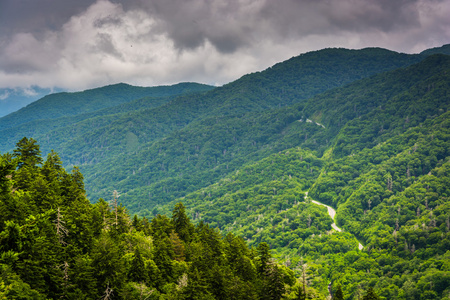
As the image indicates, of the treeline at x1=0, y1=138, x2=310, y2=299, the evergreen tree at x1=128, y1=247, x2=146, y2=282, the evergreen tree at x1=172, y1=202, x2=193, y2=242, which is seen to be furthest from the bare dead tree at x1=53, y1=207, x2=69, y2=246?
the evergreen tree at x1=172, y1=202, x2=193, y2=242

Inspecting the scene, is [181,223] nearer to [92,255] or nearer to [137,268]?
[137,268]

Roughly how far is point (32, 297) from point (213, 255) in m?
39.6

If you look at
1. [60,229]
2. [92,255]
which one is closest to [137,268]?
[92,255]

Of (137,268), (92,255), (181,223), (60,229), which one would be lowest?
(181,223)

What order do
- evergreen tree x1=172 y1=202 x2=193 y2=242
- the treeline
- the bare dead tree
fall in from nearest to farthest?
1. the treeline
2. the bare dead tree
3. evergreen tree x1=172 y1=202 x2=193 y2=242

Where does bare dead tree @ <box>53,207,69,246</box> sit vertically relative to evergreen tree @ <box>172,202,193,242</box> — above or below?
above

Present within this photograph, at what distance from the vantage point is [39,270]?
1896 inches

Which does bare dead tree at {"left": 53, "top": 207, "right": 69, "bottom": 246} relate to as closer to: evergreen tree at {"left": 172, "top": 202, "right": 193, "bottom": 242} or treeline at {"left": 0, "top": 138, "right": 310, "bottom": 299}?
treeline at {"left": 0, "top": 138, "right": 310, "bottom": 299}

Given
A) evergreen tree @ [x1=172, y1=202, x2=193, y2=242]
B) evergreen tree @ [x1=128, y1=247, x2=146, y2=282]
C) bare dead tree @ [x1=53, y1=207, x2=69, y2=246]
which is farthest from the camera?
evergreen tree @ [x1=172, y1=202, x2=193, y2=242]

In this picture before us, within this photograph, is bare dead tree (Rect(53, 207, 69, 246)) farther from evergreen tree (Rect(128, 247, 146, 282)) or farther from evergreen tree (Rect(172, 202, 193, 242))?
evergreen tree (Rect(172, 202, 193, 242))

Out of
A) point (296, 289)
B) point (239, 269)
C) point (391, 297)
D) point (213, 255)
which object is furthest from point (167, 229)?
point (391, 297)

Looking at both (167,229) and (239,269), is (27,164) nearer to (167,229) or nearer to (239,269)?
(167,229)

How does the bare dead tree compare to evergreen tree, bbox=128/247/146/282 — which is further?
evergreen tree, bbox=128/247/146/282

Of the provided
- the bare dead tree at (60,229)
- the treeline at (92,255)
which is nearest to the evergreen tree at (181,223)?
the treeline at (92,255)
